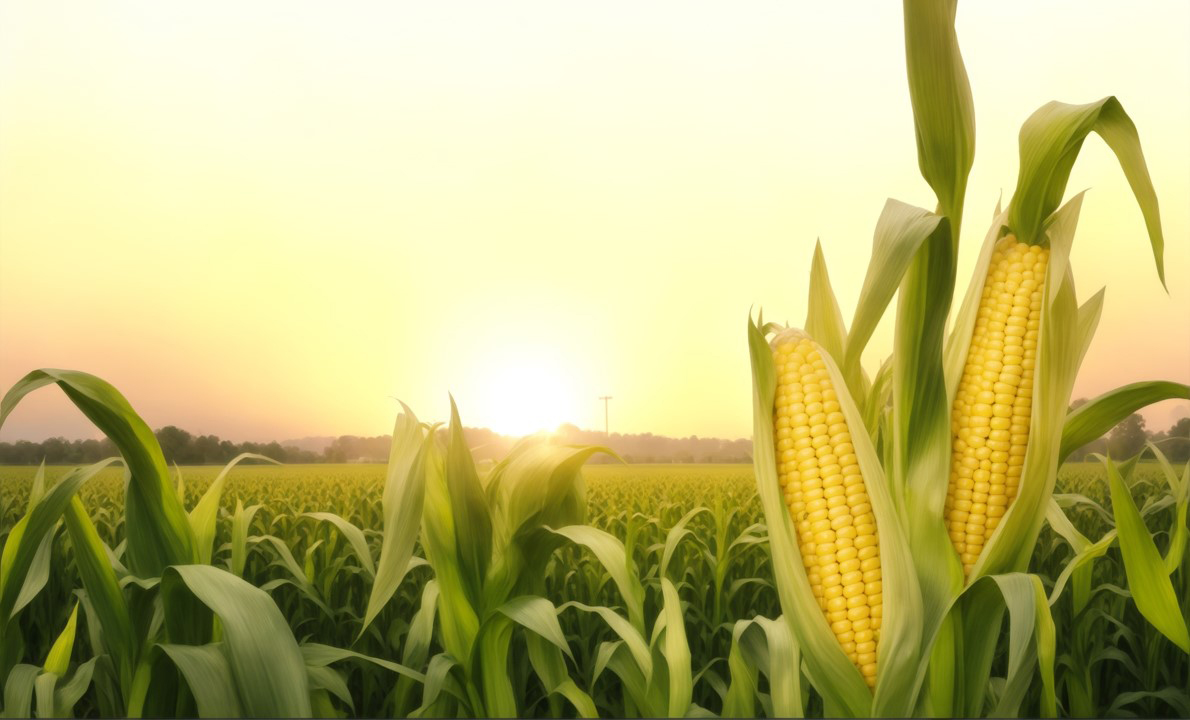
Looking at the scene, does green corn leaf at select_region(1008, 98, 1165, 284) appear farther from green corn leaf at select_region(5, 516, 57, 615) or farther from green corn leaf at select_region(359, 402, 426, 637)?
green corn leaf at select_region(5, 516, 57, 615)

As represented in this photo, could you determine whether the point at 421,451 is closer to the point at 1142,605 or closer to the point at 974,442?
the point at 974,442

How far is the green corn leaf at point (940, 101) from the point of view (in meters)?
1.55

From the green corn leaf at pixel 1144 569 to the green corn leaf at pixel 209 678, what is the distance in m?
1.84

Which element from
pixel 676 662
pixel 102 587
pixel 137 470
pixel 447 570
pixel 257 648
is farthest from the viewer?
pixel 447 570

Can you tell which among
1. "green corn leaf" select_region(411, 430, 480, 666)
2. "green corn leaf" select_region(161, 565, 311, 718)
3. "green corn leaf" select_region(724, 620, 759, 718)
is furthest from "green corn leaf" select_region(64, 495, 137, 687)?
"green corn leaf" select_region(724, 620, 759, 718)

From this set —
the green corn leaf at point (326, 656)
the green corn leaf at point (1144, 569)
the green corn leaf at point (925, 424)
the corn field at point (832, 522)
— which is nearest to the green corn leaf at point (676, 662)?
the corn field at point (832, 522)

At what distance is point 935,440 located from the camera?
1.63 m

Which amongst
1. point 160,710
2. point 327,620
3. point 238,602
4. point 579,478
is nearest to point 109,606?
point 160,710

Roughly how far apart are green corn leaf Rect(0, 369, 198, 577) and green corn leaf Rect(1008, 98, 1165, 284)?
1.90 meters

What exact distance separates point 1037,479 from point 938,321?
0.38 meters

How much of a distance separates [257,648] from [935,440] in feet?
4.50

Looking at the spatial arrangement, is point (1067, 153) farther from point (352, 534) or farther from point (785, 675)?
point (352, 534)

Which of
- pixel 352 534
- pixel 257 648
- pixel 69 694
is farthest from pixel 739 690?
pixel 69 694

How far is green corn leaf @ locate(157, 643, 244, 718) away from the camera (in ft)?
4.56
